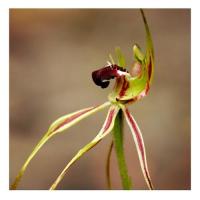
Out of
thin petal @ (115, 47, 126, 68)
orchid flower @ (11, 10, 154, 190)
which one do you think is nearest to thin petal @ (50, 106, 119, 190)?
orchid flower @ (11, 10, 154, 190)

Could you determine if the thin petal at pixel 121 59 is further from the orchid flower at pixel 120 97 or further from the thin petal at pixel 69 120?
the thin petal at pixel 69 120

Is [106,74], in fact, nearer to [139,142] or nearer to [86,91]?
[86,91]

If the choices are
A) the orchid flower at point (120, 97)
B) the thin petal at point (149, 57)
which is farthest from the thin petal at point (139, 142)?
the thin petal at point (149, 57)

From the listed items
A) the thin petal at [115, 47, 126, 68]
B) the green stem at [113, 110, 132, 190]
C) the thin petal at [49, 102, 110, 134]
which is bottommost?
the green stem at [113, 110, 132, 190]

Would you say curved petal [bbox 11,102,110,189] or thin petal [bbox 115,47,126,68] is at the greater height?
thin petal [bbox 115,47,126,68]

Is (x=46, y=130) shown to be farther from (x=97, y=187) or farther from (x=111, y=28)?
(x=111, y=28)

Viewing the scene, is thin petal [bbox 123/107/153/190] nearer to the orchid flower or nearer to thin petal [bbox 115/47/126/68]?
the orchid flower

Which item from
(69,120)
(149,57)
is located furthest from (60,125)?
(149,57)

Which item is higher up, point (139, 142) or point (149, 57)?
point (149, 57)
